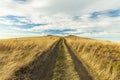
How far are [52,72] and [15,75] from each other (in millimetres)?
5150

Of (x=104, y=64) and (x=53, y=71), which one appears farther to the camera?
(x=104, y=64)

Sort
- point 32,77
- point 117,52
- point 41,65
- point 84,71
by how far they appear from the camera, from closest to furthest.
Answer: point 32,77, point 84,71, point 41,65, point 117,52

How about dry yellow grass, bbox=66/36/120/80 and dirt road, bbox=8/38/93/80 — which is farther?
dry yellow grass, bbox=66/36/120/80

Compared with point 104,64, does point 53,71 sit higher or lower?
lower

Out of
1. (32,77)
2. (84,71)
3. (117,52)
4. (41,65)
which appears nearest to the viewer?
(32,77)

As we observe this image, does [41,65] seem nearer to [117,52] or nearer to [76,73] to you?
[76,73]

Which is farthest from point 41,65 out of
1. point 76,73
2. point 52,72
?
point 76,73

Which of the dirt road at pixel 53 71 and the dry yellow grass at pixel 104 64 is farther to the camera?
the dry yellow grass at pixel 104 64

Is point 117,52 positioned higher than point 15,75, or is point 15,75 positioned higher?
point 117,52

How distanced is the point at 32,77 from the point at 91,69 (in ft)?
30.6

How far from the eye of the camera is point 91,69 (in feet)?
107

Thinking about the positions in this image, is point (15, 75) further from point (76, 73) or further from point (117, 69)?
point (117, 69)

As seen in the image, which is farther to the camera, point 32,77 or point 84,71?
point 84,71

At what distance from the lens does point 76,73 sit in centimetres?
2927
